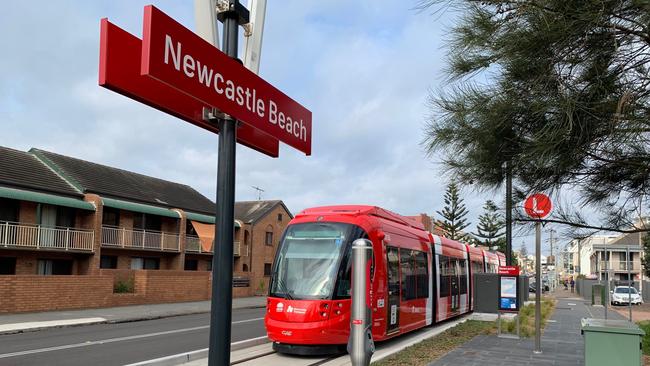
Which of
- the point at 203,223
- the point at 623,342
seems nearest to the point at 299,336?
the point at 623,342

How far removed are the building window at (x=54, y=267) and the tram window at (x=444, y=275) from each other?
2050cm

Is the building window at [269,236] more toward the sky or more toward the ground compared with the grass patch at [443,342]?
more toward the sky

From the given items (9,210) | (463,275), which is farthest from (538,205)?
(9,210)

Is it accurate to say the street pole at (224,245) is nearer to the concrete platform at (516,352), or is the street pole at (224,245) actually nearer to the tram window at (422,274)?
the concrete platform at (516,352)

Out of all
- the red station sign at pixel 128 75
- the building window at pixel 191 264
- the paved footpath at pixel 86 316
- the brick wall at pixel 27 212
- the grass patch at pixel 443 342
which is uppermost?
the brick wall at pixel 27 212

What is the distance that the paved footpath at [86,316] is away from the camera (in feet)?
61.4

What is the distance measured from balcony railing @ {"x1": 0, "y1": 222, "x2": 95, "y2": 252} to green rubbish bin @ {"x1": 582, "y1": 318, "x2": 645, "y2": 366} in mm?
Result: 25173

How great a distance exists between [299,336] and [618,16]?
345 inches

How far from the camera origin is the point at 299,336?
11469 mm

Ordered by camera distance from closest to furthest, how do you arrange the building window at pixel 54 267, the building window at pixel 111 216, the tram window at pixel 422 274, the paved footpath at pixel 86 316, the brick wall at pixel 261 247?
the tram window at pixel 422 274, the paved footpath at pixel 86 316, the building window at pixel 54 267, the building window at pixel 111 216, the brick wall at pixel 261 247

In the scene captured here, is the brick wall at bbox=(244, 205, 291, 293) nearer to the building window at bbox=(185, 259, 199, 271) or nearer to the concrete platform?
the building window at bbox=(185, 259, 199, 271)

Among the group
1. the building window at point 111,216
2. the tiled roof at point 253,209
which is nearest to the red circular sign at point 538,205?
the building window at point 111,216

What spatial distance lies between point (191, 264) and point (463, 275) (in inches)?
937

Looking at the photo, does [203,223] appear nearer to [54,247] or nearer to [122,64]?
[54,247]
